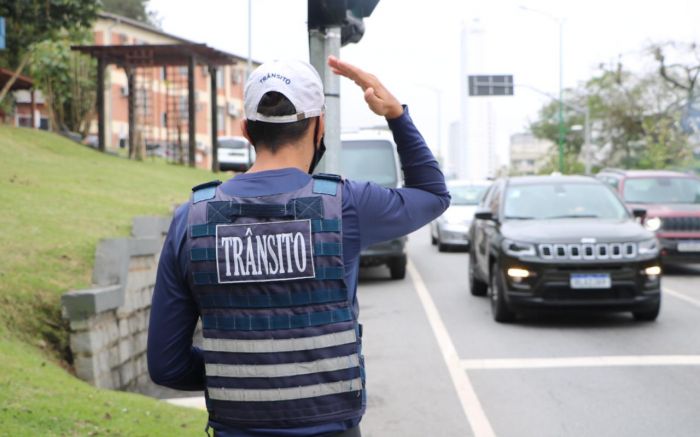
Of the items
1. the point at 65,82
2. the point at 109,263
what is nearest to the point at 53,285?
the point at 109,263

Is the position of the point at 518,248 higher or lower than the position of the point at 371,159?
lower

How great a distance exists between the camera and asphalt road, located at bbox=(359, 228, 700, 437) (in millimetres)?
6527

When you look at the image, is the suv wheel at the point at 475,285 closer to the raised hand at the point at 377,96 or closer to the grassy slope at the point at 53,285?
the grassy slope at the point at 53,285

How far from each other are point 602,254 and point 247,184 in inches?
326

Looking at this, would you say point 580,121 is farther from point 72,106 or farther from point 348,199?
point 348,199

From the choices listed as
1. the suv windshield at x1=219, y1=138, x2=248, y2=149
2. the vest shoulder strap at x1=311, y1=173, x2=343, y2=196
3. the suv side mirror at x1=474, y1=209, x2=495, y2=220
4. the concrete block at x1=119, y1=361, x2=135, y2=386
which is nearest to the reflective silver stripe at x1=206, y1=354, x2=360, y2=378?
the vest shoulder strap at x1=311, y1=173, x2=343, y2=196

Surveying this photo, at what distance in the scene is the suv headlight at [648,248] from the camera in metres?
10.4

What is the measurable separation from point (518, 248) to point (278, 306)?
8.33 meters

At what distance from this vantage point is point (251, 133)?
8.66ft

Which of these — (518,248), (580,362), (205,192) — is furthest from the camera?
(518,248)

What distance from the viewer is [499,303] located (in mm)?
10906

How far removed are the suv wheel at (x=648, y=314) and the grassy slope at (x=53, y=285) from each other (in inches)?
232

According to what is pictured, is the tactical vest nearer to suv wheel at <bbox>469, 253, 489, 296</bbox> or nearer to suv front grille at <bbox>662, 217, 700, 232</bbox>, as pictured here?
suv wheel at <bbox>469, 253, 489, 296</bbox>

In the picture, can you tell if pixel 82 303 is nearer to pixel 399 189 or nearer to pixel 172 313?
pixel 172 313
